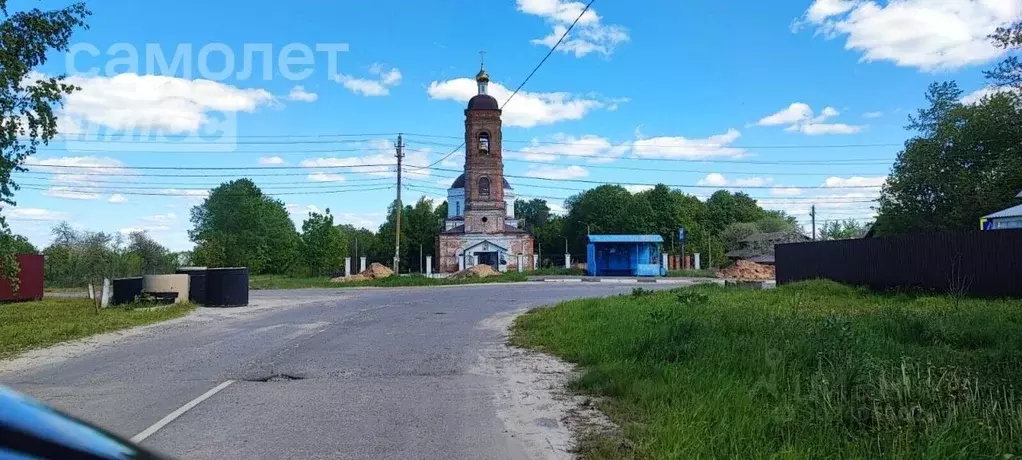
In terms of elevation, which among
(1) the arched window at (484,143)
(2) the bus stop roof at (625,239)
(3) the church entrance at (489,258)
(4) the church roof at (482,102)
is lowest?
(3) the church entrance at (489,258)

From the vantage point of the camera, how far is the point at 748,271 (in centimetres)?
5100

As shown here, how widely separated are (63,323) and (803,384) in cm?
1688

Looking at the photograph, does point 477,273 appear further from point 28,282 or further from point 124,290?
point 124,290

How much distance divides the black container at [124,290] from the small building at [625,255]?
1451 inches

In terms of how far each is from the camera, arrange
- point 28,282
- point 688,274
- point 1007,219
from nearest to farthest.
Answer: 1. point 1007,219
2. point 28,282
3. point 688,274

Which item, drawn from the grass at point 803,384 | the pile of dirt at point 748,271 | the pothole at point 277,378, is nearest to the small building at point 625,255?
the pile of dirt at point 748,271

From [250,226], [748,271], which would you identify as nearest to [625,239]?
[748,271]

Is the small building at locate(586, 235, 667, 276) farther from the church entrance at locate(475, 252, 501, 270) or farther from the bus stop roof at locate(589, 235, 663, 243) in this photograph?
the church entrance at locate(475, 252, 501, 270)

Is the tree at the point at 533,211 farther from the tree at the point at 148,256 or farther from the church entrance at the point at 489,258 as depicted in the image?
the tree at the point at 148,256

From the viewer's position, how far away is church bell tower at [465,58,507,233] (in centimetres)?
5959

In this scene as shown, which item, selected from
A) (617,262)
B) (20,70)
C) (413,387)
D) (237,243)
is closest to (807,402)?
(413,387)

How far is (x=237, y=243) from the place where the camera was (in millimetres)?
69562

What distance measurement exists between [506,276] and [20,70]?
34839 mm

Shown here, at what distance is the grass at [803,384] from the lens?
4871 mm
